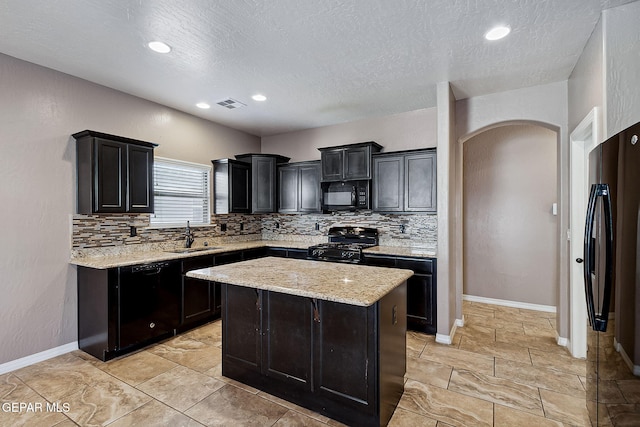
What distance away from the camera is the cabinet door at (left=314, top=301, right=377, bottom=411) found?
1887 millimetres

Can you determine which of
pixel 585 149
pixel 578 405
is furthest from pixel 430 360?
pixel 585 149

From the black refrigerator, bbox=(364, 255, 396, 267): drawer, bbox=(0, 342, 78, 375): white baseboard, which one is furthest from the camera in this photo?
bbox=(364, 255, 396, 267): drawer

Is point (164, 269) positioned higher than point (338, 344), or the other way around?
point (164, 269)

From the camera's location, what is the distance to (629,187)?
1346 millimetres

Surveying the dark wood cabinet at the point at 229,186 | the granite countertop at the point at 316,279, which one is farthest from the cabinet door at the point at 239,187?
the granite countertop at the point at 316,279

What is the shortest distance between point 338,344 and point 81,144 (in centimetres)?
320

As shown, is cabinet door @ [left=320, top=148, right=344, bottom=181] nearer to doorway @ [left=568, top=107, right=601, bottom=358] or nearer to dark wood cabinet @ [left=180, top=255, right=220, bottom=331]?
dark wood cabinet @ [left=180, top=255, right=220, bottom=331]

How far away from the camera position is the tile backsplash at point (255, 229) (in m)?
3.37

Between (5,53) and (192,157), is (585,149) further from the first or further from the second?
(5,53)

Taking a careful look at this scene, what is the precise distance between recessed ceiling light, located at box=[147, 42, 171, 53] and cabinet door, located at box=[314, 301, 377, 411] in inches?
95.8

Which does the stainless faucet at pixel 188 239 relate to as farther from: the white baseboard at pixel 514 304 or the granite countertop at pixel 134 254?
the white baseboard at pixel 514 304

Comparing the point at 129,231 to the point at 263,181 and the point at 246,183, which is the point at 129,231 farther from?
the point at 263,181

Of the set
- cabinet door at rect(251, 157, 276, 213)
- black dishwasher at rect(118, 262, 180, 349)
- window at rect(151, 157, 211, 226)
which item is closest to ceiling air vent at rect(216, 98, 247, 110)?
window at rect(151, 157, 211, 226)

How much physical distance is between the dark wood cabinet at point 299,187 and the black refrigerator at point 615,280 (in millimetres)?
3458
